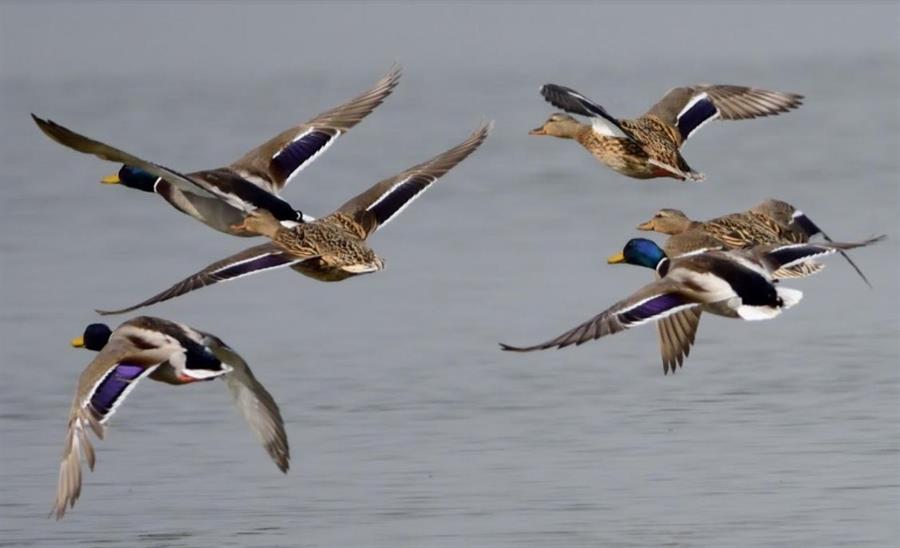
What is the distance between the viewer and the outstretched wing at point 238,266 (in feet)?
30.8

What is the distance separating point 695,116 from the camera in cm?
1184

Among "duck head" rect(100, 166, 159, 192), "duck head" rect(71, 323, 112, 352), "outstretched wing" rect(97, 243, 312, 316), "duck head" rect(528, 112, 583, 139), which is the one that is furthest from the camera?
"duck head" rect(528, 112, 583, 139)

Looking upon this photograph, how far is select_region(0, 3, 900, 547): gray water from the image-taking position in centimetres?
922

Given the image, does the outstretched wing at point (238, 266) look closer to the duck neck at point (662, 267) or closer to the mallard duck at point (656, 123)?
the mallard duck at point (656, 123)

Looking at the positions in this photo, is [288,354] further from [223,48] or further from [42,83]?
[223,48]

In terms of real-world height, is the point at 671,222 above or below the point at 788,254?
below

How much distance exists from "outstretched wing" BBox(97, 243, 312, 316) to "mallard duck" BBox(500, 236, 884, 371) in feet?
3.98

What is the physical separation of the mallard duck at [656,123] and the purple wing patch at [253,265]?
Result: 155 cm

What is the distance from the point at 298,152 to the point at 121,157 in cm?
250

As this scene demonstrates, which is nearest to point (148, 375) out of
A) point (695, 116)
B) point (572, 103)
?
point (572, 103)

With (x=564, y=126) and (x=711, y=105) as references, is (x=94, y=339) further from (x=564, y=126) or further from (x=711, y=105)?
(x=711, y=105)

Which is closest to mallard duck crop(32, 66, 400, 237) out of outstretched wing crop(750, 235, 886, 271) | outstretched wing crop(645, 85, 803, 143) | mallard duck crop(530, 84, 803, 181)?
mallard duck crop(530, 84, 803, 181)

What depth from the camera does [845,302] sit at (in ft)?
43.2

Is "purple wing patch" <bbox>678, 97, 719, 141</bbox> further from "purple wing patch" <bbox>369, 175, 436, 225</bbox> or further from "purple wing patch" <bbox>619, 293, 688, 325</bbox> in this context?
"purple wing patch" <bbox>619, 293, 688, 325</bbox>
